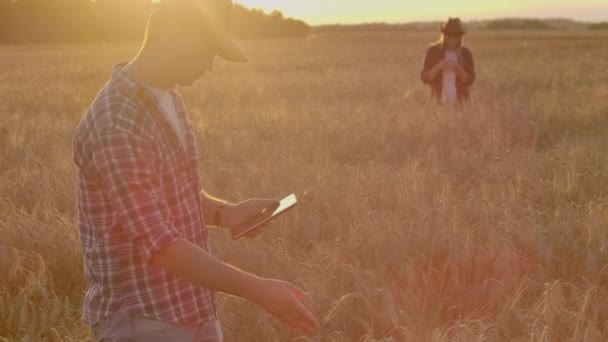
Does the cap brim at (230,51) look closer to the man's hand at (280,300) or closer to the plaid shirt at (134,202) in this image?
the plaid shirt at (134,202)

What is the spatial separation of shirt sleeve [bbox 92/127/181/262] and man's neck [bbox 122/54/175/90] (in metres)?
0.17

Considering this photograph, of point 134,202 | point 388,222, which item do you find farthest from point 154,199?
point 388,222

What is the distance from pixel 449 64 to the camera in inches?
306

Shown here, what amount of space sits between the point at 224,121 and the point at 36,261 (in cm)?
504

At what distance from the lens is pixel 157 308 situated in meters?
1.78

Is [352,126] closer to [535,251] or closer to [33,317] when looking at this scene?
[535,251]

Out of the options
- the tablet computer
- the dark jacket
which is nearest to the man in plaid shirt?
the tablet computer

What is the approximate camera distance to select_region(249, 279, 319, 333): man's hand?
1.61 meters

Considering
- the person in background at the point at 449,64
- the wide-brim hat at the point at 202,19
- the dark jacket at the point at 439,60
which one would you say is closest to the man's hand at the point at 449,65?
the person in background at the point at 449,64

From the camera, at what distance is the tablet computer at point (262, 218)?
2076 mm

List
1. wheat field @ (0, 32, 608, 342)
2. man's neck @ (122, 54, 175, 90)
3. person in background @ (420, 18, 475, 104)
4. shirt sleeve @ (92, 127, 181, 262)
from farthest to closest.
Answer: person in background @ (420, 18, 475, 104)
wheat field @ (0, 32, 608, 342)
man's neck @ (122, 54, 175, 90)
shirt sleeve @ (92, 127, 181, 262)

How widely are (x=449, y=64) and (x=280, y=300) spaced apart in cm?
663

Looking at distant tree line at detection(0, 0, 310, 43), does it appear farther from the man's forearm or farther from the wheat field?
the man's forearm

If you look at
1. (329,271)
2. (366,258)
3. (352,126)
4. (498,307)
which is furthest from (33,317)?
(352,126)
